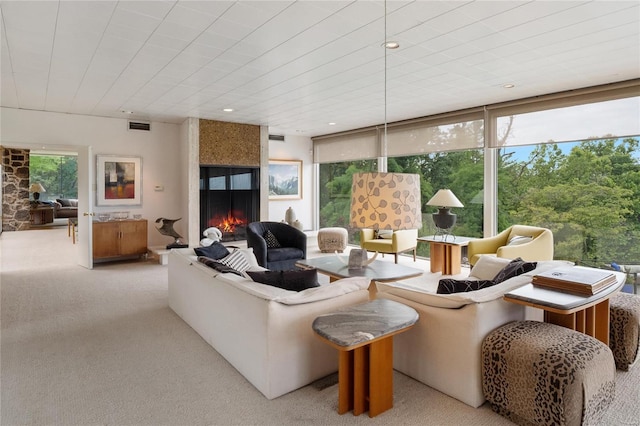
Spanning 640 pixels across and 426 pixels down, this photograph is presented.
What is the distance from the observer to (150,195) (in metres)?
7.44

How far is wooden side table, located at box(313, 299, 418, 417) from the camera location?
2164mm

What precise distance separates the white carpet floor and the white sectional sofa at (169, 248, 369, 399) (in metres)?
0.10

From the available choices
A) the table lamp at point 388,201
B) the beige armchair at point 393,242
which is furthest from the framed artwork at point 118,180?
the table lamp at point 388,201

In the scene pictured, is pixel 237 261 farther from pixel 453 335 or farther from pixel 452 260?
pixel 452 260

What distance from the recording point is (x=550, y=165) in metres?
5.63

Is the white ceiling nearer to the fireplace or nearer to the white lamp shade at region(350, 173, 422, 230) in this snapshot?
the white lamp shade at region(350, 173, 422, 230)

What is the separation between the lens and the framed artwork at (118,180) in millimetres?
6922

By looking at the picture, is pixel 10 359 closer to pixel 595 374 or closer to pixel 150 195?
pixel 595 374

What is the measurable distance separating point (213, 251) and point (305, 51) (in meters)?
2.20

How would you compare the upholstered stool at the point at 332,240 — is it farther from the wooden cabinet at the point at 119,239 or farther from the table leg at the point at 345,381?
the table leg at the point at 345,381

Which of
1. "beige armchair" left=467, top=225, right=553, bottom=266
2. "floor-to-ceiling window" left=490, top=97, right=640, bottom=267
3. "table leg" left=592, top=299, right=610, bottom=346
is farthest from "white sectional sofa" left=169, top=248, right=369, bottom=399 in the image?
"floor-to-ceiling window" left=490, top=97, right=640, bottom=267

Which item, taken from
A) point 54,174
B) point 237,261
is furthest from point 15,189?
point 237,261

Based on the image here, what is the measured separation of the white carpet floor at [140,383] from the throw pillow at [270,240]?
73.6 inches

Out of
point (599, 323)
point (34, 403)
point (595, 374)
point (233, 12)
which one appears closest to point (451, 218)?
point (599, 323)
